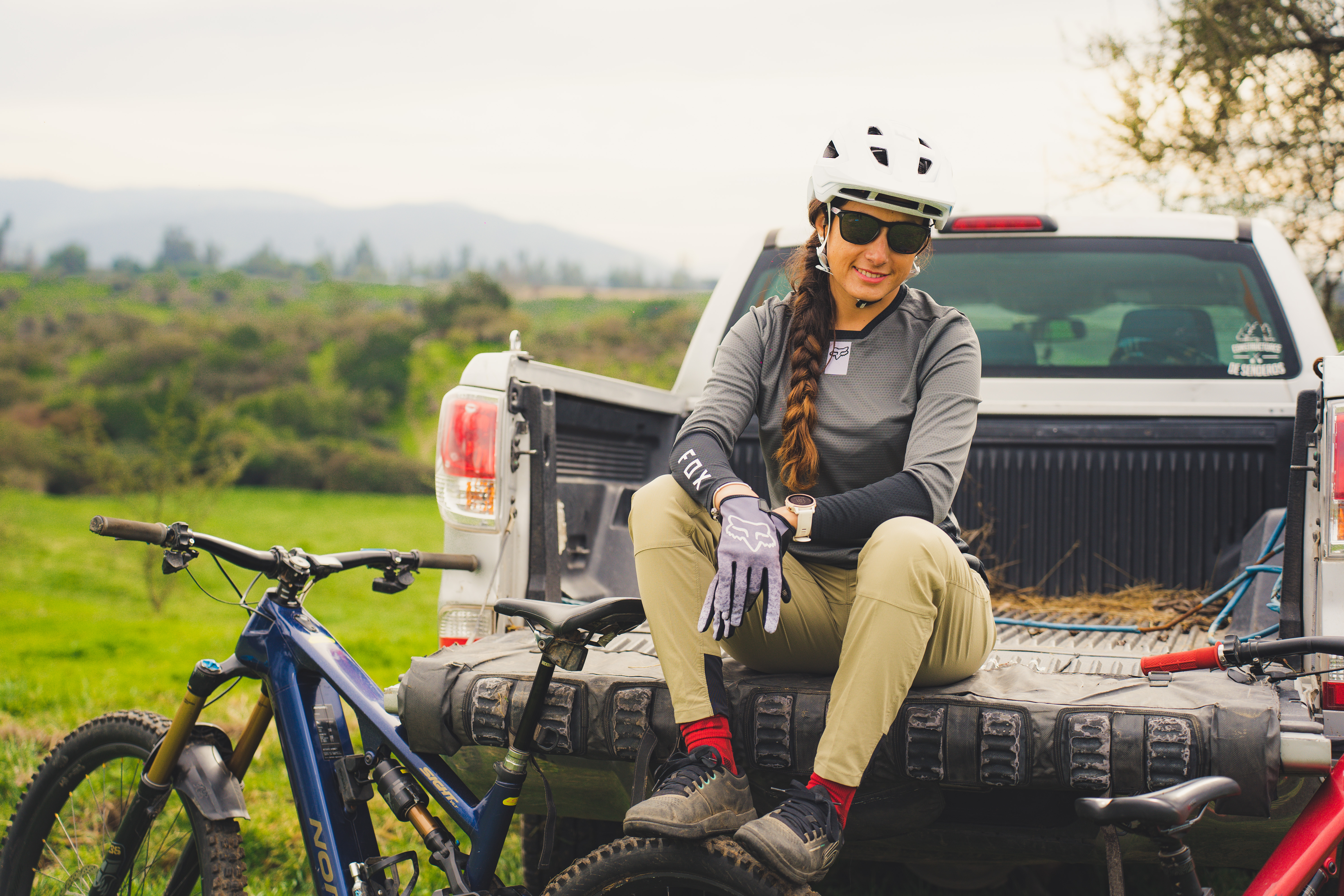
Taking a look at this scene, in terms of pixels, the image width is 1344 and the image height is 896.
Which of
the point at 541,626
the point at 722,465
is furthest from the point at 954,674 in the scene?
the point at 541,626

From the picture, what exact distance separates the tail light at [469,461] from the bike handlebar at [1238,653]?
1.61 m

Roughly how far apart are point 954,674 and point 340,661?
4.52 ft

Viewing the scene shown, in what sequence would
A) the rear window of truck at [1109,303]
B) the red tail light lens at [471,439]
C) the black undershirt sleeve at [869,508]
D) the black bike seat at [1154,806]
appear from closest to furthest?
the black bike seat at [1154,806], the black undershirt sleeve at [869,508], the red tail light lens at [471,439], the rear window of truck at [1109,303]

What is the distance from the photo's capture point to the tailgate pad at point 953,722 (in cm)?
196

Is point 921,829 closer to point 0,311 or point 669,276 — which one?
point 669,276

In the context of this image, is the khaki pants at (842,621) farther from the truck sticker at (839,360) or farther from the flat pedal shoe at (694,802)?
the truck sticker at (839,360)

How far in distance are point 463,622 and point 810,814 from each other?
126cm

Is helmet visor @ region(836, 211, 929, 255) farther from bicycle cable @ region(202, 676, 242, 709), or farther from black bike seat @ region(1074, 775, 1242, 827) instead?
bicycle cable @ region(202, 676, 242, 709)

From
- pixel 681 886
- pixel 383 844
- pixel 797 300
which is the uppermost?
pixel 797 300

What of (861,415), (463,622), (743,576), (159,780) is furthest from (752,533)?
(159,780)

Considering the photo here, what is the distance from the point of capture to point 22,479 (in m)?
29.8

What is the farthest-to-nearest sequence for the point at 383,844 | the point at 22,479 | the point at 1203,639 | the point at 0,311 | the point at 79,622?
the point at 0,311, the point at 22,479, the point at 79,622, the point at 383,844, the point at 1203,639

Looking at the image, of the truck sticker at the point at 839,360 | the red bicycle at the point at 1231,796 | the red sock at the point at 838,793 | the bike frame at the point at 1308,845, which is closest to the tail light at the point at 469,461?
the truck sticker at the point at 839,360

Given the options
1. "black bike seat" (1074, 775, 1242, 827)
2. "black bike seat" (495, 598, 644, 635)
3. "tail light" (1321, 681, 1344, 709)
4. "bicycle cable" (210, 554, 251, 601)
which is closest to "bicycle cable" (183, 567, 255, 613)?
"bicycle cable" (210, 554, 251, 601)
